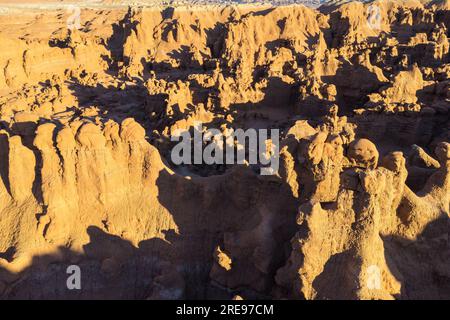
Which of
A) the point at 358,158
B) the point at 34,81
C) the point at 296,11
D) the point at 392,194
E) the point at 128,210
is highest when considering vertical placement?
the point at 296,11

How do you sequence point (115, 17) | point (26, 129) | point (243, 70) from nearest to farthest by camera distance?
point (26, 129)
point (243, 70)
point (115, 17)

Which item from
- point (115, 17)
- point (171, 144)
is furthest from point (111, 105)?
point (115, 17)

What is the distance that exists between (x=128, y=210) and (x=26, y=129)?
506 centimetres

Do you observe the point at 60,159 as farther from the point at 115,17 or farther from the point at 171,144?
the point at 115,17

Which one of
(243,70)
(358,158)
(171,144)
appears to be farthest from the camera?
(243,70)

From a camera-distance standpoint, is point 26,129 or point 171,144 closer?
point 26,129

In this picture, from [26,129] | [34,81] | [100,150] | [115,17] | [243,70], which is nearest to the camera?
[100,150]

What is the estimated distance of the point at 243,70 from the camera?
31062 millimetres

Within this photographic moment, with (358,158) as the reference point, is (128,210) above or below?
below

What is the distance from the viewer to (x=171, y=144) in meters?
20.3
